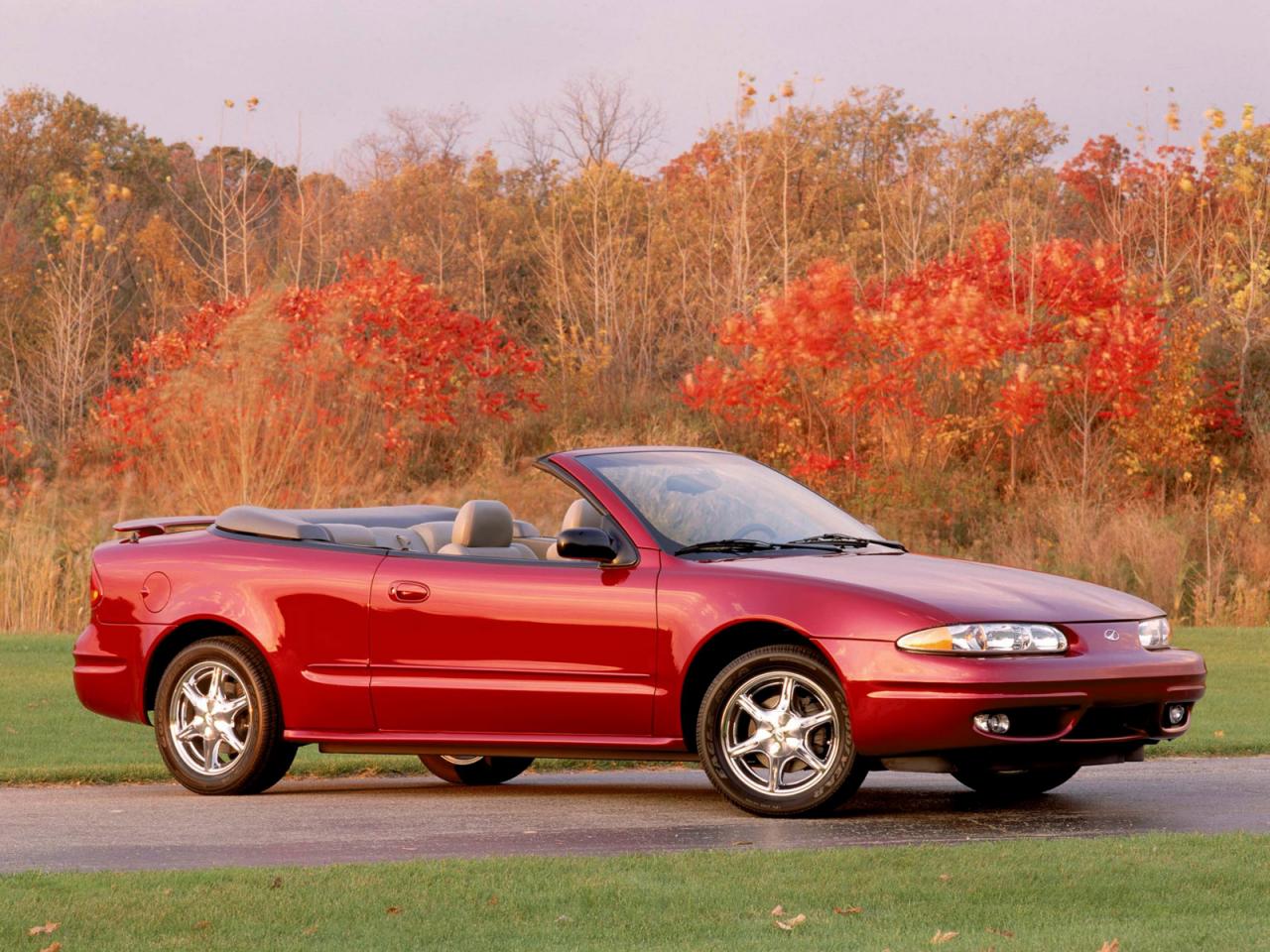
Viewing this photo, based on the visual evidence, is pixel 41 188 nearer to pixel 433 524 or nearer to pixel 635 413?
pixel 635 413

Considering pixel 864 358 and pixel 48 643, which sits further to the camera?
pixel 864 358

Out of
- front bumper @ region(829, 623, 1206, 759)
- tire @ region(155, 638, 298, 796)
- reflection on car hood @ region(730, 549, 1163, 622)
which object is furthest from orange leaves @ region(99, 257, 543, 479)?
front bumper @ region(829, 623, 1206, 759)

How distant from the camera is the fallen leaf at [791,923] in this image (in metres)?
6.39

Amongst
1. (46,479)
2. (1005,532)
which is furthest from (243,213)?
(1005,532)

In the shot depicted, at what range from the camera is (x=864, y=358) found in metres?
30.7

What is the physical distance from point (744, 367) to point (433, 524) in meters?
21.4

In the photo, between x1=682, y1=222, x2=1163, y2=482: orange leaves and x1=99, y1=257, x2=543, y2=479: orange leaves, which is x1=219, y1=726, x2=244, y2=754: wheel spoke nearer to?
x1=99, y1=257, x2=543, y2=479: orange leaves

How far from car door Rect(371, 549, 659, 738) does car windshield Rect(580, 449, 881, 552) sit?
1.03 ft

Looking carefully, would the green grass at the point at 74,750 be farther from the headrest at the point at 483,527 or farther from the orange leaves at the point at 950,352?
the orange leaves at the point at 950,352

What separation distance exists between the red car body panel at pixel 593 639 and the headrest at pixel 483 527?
0.19 m

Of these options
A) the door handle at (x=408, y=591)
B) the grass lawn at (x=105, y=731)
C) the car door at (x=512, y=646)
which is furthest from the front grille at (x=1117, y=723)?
the grass lawn at (x=105, y=731)

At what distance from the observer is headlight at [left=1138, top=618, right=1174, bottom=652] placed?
897cm

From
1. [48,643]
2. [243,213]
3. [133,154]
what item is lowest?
[48,643]

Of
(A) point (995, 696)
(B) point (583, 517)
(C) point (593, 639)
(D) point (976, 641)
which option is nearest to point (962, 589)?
(D) point (976, 641)
